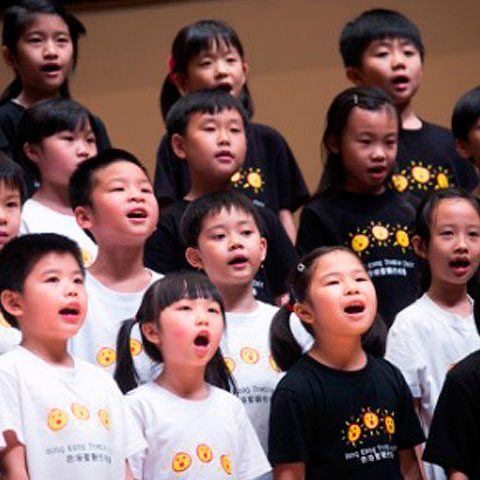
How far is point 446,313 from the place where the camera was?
429cm

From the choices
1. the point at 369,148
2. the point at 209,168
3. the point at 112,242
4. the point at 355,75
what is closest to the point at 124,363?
the point at 112,242

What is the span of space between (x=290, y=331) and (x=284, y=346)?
0.05 metres

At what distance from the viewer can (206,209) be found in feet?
13.9

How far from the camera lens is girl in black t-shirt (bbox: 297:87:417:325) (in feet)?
15.1

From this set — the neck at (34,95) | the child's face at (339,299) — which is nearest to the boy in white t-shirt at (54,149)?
the neck at (34,95)

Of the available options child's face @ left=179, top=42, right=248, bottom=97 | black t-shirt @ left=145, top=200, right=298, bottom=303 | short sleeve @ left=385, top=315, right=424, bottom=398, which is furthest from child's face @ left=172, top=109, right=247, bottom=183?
short sleeve @ left=385, top=315, right=424, bottom=398

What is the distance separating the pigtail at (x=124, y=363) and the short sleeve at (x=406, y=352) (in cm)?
86

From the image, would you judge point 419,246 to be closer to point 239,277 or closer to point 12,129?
point 239,277

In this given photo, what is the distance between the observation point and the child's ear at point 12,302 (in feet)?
11.5

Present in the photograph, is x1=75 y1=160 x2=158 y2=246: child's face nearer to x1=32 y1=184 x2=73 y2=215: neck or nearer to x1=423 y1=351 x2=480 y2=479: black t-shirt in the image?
x1=32 y1=184 x2=73 y2=215: neck

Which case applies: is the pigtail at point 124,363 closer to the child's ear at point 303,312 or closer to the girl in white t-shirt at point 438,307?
the child's ear at point 303,312

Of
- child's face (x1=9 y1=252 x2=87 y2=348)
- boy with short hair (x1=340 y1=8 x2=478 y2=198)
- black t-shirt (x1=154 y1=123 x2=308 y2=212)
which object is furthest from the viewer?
boy with short hair (x1=340 y1=8 x2=478 y2=198)

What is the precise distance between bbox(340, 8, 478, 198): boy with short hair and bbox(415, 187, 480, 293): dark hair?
0.52 metres

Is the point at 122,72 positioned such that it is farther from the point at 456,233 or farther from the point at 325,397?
the point at 325,397
